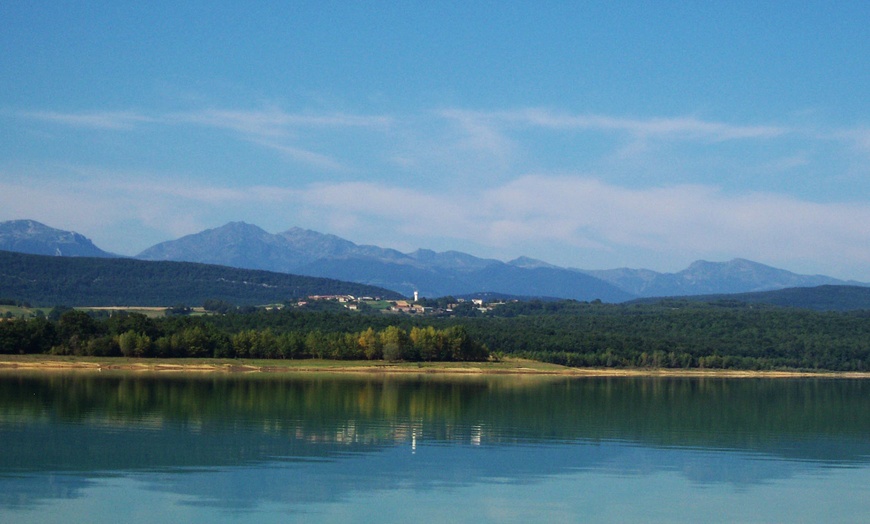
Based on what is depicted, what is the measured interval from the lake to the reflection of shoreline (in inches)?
1006

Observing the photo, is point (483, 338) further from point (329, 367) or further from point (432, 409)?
point (432, 409)

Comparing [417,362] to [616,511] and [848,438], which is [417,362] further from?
[616,511]

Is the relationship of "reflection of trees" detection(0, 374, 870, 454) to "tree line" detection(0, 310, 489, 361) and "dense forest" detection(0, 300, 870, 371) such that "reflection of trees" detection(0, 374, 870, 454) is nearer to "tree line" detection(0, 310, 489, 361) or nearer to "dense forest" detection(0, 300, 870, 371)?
"tree line" detection(0, 310, 489, 361)

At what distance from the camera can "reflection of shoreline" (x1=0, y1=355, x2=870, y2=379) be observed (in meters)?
94.5

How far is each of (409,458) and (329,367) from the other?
6876cm

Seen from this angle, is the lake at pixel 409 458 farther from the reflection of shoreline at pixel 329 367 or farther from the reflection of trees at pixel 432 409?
the reflection of shoreline at pixel 329 367

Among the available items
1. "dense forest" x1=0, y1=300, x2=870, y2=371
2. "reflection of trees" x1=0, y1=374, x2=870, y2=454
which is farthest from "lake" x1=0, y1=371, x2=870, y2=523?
"dense forest" x1=0, y1=300, x2=870, y2=371

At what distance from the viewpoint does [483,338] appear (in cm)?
13800

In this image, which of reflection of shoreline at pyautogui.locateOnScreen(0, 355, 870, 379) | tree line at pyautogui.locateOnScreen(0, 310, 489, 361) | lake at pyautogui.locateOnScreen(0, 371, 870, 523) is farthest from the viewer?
tree line at pyautogui.locateOnScreen(0, 310, 489, 361)

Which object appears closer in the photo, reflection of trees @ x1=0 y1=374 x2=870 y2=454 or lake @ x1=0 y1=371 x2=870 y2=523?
lake @ x1=0 y1=371 x2=870 y2=523

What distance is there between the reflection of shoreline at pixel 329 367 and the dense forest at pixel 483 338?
3.03 meters

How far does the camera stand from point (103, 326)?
357 ft

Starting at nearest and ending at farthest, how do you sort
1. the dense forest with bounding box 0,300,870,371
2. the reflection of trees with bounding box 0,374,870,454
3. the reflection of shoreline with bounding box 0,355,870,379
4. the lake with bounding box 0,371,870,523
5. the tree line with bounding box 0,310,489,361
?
the lake with bounding box 0,371,870,523, the reflection of trees with bounding box 0,374,870,454, the reflection of shoreline with bounding box 0,355,870,379, the tree line with bounding box 0,310,489,361, the dense forest with bounding box 0,300,870,371

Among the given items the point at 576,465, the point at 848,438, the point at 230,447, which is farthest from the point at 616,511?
the point at 848,438
